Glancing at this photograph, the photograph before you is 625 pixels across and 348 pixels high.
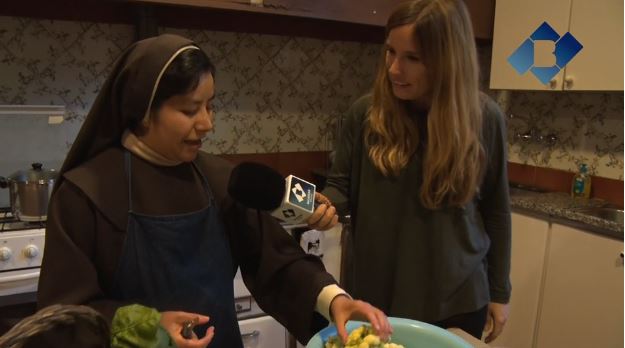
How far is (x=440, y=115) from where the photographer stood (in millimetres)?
1147

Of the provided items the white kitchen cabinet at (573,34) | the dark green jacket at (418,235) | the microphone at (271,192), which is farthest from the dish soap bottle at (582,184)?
the microphone at (271,192)

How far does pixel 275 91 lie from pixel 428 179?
4.97 ft

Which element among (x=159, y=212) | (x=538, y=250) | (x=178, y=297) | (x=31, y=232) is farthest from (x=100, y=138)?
(x=538, y=250)

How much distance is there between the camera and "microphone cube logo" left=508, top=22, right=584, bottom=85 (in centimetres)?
220

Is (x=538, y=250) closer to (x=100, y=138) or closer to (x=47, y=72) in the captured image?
(x=100, y=138)

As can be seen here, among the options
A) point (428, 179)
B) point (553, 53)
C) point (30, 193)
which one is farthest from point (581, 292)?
point (30, 193)

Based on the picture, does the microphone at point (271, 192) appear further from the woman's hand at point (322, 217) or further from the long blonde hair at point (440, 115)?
the long blonde hair at point (440, 115)

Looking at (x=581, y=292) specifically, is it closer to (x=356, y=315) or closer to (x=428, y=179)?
(x=428, y=179)

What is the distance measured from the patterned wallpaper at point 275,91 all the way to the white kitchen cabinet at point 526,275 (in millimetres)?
486

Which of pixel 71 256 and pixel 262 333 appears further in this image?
pixel 262 333

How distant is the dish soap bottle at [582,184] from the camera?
7.94 feet

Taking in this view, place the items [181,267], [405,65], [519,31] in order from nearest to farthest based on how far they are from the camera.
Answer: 1. [181,267]
2. [405,65]
3. [519,31]

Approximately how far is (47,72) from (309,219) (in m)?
1.62

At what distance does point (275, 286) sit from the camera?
1015 mm
